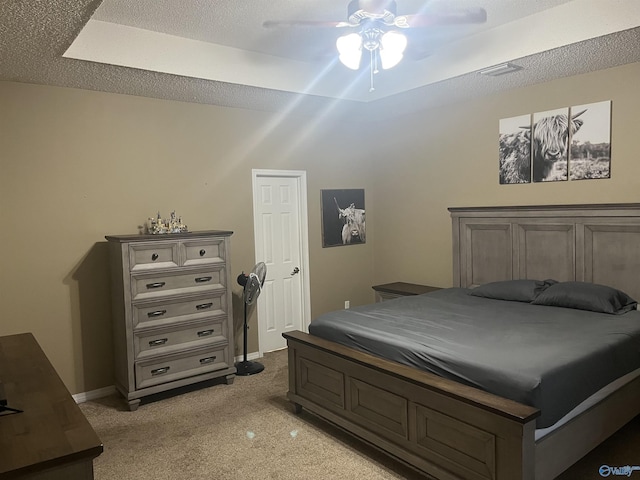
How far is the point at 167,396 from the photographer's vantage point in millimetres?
4367

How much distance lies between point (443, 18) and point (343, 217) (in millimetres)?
3371

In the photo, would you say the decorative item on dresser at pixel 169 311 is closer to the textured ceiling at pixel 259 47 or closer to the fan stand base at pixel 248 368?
the fan stand base at pixel 248 368

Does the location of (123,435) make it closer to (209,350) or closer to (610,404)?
(209,350)

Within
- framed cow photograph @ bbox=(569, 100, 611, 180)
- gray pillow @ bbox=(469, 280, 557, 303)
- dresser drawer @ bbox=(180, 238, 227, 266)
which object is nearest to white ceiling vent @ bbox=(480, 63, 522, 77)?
framed cow photograph @ bbox=(569, 100, 611, 180)

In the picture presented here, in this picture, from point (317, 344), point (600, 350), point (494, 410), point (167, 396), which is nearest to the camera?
point (494, 410)

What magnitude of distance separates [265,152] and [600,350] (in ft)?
12.5

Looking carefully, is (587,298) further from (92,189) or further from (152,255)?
(92,189)

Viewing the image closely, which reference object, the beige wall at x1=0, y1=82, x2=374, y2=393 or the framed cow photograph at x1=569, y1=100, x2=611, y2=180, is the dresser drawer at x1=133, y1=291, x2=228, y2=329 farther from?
the framed cow photograph at x1=569, y1=100, x2=611, y2=180

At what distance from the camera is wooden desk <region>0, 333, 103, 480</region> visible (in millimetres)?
1497

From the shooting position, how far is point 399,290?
18.1 ft

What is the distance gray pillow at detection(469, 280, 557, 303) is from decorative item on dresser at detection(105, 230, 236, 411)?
2.47 meters

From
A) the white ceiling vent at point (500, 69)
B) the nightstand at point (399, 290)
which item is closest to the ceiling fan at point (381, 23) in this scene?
the white ceiling vent at point (500, 69)

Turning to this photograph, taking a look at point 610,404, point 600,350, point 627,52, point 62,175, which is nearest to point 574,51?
point 627,52

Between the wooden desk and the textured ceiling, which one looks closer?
the wooden desk
